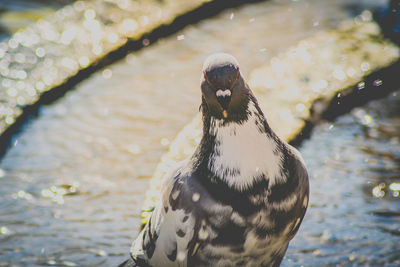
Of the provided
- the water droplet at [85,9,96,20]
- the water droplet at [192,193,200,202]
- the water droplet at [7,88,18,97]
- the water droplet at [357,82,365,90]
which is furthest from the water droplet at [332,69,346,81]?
the water droplet at [85,9,96,20]

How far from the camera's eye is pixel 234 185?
2.46 meters

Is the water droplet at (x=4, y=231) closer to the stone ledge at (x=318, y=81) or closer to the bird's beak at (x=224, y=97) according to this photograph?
the stone ledge at (x=318, y=81)

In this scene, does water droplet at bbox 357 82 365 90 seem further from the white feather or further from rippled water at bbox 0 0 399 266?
the white feather

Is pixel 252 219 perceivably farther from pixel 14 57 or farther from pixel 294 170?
pixel 14 57

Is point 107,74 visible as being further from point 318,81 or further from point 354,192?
point 354,192

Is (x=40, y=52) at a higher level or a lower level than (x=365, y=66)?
lower

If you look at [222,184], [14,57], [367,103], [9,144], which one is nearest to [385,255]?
[222,184]

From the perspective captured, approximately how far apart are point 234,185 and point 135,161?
2008 millimetres

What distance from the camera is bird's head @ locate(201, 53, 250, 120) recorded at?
2363mm

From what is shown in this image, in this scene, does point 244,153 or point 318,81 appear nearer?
point 244,153

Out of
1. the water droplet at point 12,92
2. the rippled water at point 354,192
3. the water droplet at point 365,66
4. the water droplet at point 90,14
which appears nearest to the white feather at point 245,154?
the rippled water at point 354,192

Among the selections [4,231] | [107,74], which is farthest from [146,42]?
[4,231]

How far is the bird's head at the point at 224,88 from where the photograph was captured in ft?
7.75

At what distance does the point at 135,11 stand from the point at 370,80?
2765 millimetres
